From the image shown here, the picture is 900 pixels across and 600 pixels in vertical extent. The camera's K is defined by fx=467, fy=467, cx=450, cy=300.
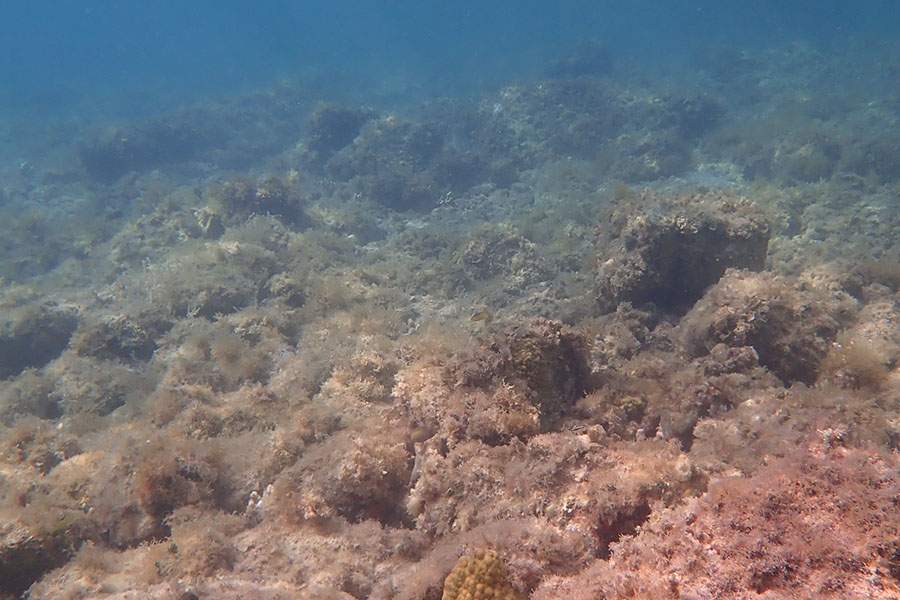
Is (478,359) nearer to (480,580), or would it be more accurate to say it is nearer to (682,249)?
(480,580)

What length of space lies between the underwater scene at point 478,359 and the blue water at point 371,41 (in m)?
15.1

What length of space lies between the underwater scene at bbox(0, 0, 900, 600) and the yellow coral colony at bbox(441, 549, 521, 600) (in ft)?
0.04

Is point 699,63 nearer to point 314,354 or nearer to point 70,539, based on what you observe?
point 314,354

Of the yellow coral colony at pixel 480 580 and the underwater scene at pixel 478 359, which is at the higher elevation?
the underwater scene at pixel 478 359

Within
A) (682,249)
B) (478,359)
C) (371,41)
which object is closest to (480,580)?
(478,359)

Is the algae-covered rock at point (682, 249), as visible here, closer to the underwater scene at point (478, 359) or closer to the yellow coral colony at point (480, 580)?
the underwater scene at point (478, 359)

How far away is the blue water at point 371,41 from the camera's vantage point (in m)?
39.7

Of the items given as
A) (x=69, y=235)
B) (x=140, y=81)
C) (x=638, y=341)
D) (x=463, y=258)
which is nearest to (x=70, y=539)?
(x=638, y=341)

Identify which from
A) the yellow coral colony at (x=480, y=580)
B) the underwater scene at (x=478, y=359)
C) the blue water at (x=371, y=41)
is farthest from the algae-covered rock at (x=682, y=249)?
the blue water at (x=371, y=41)

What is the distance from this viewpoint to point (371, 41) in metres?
69.9

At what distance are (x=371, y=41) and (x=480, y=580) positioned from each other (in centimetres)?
7930

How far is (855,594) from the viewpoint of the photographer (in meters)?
1.86

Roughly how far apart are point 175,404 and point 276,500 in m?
3.50

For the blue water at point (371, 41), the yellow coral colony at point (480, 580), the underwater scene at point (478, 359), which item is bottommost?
the yellow coral colony at point (480, 580)
